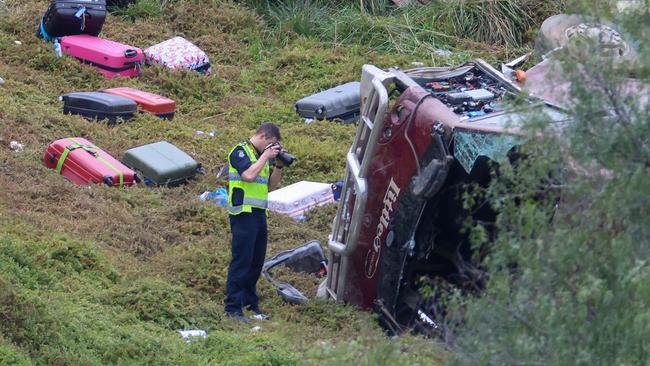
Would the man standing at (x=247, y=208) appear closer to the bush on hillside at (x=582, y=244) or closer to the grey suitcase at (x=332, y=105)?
the bush on hillside at (x=582, y=244)

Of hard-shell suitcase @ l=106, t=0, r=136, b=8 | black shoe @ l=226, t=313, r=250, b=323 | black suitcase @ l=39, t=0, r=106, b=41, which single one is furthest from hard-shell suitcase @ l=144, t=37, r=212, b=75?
black shoe @ l=226, t=313, r=250, b=323

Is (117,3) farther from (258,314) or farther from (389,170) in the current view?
(389,170)

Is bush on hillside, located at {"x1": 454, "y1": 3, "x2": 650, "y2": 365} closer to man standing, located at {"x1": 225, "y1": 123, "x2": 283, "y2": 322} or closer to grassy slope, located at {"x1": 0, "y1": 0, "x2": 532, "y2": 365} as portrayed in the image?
Answer: grassy slope, located at {"x1": 0, "y1": 0, "x2": 532, "y2": 365}

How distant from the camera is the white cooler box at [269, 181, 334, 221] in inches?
389

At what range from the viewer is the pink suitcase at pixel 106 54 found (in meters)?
13.2

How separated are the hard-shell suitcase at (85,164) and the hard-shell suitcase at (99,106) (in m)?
1.19

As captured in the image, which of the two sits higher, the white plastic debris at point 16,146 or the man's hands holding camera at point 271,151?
the man's hands holding camera at point 271,151

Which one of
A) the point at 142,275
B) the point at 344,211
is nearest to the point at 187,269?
the point at 142,275

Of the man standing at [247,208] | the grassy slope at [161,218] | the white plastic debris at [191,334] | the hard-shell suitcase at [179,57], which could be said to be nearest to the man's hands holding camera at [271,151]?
the man standing at [247,208]

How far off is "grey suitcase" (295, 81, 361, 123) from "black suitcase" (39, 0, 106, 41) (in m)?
2.95

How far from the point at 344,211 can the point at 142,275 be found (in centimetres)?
157

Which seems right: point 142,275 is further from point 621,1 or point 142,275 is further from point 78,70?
point 78,70

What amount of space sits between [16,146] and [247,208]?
407 cm

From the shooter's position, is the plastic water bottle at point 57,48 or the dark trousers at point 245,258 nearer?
→ the dark trousers at point 245,258
